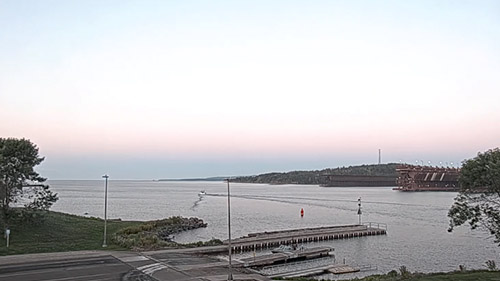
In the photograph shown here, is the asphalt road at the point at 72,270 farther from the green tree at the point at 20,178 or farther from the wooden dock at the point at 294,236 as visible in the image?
the wooden dock at the point at 294,236

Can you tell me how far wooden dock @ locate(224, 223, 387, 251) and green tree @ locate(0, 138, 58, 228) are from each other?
52.3 ft

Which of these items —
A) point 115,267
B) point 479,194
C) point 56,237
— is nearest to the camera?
point 115,267

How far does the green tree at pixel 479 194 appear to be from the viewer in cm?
2591

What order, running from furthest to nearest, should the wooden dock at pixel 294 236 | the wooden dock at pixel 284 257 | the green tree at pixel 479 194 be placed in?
1. the wooden dock at pixel 294 236
2. the wooden dock at pixel 284 257
3. the green tree at pixel 479 194

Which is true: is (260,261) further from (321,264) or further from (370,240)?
(370,240)

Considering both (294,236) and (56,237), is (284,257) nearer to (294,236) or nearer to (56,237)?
(294,236)

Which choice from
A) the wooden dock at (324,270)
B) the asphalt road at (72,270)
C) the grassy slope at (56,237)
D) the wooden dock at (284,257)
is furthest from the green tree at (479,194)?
the grassy slope at (56,237)

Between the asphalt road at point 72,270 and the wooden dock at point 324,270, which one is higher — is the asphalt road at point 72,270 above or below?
above

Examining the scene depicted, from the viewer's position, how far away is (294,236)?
176 feet

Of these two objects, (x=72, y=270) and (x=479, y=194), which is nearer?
(x=72, y=270)

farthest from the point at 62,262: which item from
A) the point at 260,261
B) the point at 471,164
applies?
the point at 471,164

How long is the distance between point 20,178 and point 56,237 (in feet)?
17.7

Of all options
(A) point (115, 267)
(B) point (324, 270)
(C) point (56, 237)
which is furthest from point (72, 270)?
(B) point (324, 270)

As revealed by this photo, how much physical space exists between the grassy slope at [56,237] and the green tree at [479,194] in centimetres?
2237
